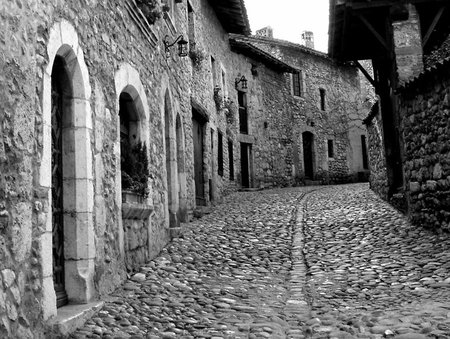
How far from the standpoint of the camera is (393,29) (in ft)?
28.9

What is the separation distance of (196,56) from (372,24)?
4.04 meters

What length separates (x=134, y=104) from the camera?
21.1 feet

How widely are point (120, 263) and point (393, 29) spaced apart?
6.39 m

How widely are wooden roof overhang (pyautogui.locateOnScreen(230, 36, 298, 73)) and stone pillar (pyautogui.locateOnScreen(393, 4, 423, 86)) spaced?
9344 mm

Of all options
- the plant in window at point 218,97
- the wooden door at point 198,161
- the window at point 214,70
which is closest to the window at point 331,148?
the plant in window at point 218,97

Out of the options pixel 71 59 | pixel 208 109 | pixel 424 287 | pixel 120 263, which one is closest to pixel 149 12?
pixel 71 59

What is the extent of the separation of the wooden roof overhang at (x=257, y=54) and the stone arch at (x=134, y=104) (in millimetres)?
11547

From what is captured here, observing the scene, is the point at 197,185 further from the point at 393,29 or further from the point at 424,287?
the point at 424,287

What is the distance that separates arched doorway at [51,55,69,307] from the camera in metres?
4.25

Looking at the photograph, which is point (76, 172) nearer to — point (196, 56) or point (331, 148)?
point (196, 56)

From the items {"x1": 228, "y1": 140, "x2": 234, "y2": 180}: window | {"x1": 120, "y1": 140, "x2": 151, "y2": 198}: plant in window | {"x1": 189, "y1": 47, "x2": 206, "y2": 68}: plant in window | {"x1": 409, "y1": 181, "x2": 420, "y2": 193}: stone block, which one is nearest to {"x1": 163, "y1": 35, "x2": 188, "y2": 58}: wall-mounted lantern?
{"x1": 189, "y1": 47, "x2": 206, "y2": 68}: plant in window

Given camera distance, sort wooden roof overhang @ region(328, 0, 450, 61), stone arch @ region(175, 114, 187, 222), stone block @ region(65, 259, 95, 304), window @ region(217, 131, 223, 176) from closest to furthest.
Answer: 1. stone block @ region(65, 259, 95, 304)
2. wooden roof overhang @ region(328, 0, 450, 61)
3. stone arch @ region(175, 114, 187, 222)
4. window @ region(217, 131, 223, 176)

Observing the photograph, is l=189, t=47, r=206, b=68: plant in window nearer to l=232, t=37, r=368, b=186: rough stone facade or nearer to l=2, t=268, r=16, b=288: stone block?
l=232, t=37, r=368, b=186: rough stone facade

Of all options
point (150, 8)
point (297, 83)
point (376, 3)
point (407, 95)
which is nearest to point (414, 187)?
point (407, 95)
